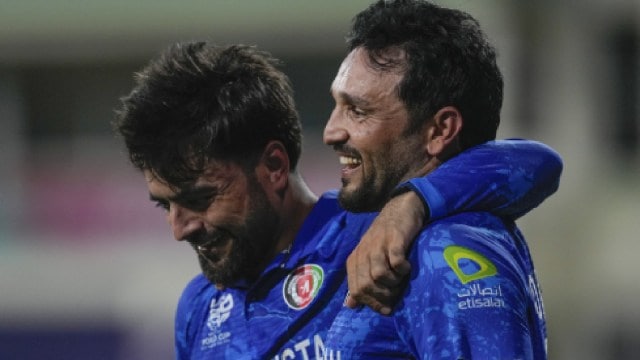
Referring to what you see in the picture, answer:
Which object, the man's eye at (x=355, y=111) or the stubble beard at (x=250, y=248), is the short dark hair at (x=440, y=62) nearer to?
the man's eye at (x=355, y=111)

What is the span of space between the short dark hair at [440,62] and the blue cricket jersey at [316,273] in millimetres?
84

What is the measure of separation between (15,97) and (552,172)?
9.95 metres

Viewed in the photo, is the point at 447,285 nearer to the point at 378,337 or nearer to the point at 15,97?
the point at 378,337

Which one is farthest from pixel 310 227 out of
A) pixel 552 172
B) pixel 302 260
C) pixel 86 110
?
pixel 86 110

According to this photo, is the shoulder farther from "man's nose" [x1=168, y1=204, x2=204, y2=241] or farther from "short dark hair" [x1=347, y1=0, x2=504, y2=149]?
"short dark hair" [x1=347, y1=0, x2=504, y2=149]

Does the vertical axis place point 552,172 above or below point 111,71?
below

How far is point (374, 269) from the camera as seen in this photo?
2.55 meters

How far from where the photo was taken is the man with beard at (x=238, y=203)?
10.6ft

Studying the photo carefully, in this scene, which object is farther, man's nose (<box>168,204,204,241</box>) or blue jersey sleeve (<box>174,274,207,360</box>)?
blue jersey sleeve (<box>174,274,207,360</box>)

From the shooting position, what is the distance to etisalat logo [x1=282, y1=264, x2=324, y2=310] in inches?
125

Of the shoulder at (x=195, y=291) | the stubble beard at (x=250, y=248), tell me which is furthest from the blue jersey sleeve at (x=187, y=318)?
the stubble beard at (x=250, y=248)

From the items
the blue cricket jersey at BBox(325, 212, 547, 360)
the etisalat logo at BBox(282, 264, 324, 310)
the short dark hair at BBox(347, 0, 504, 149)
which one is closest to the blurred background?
the etisalat logo at BBox(282, 264, 324, 310)

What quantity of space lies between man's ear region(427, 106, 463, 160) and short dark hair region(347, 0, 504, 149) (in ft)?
0.05

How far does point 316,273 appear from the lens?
3.23m
